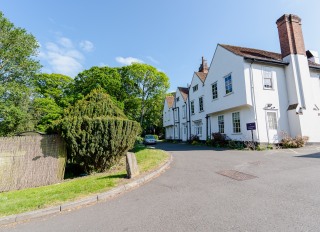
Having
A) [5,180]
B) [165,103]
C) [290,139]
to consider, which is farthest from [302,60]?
[165,103]

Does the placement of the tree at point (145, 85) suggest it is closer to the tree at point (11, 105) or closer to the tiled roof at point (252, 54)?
the tree at point (11, 105)

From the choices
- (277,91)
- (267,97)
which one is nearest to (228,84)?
(267,97)

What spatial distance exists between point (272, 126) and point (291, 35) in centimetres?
799

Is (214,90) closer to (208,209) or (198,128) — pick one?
(198,128)

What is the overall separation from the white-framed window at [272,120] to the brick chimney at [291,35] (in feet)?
17.7

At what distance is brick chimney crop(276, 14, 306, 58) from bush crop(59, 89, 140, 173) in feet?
49.4

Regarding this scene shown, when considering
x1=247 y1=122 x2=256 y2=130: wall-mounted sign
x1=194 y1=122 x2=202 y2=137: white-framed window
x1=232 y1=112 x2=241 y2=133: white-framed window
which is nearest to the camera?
x1=247 y1=122 x2=256 y2=130: wall-mounted sign

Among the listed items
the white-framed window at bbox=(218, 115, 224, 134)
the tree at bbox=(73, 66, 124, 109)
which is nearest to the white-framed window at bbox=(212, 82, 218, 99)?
the white-framed window at bbox=(218, 115, 224, 134)

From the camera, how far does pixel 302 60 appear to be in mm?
15547

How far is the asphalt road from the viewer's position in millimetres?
3521

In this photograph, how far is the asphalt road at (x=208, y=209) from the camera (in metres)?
3.52

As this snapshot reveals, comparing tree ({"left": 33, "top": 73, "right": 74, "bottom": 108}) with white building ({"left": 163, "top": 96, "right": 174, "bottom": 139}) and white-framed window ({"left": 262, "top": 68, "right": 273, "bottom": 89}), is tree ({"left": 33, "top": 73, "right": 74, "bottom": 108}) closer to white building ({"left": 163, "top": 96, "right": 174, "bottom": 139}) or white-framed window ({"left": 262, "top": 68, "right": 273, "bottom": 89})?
white building ({"left": 163, "top": 96, "right": 174, "bottom": 139})

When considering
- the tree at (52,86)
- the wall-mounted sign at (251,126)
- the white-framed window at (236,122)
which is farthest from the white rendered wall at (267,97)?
the tree at (52,86)

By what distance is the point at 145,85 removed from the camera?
33406mm
